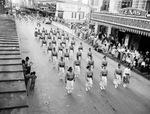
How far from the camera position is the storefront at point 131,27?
20.0 m

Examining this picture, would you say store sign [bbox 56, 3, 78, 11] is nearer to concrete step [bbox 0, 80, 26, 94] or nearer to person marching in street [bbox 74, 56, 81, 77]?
person marching in street [bbox 74, 56, 81, 77]

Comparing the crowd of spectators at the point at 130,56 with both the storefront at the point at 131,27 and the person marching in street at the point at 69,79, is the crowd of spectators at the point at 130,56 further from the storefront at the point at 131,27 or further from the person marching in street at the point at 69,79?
the person marching in street at the point at 69,79

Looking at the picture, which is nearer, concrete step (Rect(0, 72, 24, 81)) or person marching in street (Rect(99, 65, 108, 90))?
concrete step (Rect(0, 72, 24, 81))

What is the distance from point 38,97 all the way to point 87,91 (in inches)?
131

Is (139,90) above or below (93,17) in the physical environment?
below

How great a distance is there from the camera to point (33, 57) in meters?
19.0

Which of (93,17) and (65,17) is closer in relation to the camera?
(93,17)

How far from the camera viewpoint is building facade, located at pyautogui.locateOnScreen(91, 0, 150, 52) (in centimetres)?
2023

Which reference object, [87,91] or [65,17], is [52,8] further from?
[87,91]

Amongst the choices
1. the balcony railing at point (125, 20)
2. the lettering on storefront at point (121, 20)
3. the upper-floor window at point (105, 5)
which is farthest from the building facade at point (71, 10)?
the balcony railing at point (125, 20)

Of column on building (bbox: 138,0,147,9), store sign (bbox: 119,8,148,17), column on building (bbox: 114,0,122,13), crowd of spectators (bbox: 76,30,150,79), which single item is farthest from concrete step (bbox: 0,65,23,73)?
column on building (bbox: 114,0,122,13)

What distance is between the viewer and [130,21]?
22047mm

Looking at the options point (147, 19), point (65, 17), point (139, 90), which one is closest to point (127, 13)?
point (147, 19)

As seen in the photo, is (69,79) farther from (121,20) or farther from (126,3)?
(126,3)
